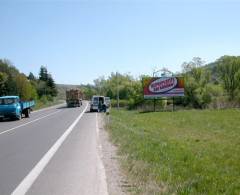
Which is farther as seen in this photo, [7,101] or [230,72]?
[230,72]

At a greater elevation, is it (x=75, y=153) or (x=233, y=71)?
(x=233, y=71)

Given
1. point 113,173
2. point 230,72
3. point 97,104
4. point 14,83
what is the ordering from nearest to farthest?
point 113,173 < point 97,104 < point 14,83 < point 230,72

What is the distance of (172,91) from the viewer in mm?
54562

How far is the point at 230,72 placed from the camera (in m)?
91.5

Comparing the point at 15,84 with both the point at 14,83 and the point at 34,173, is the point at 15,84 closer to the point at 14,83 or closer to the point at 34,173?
the point at 14,83

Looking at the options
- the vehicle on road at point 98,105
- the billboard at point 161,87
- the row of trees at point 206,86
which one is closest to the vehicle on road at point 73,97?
the row of trees at point 206,86

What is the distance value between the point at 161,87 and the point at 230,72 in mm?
41964

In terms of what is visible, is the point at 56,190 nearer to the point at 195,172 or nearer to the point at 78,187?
the point at 78,187

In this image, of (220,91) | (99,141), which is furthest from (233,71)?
(99,141)

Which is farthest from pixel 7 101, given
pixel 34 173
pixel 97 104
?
pixel 34 173

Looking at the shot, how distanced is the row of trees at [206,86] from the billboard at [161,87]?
24.4 ft

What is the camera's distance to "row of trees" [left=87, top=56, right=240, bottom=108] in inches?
2594

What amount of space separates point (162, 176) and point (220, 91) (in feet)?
232

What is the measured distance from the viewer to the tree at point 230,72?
88.1m
